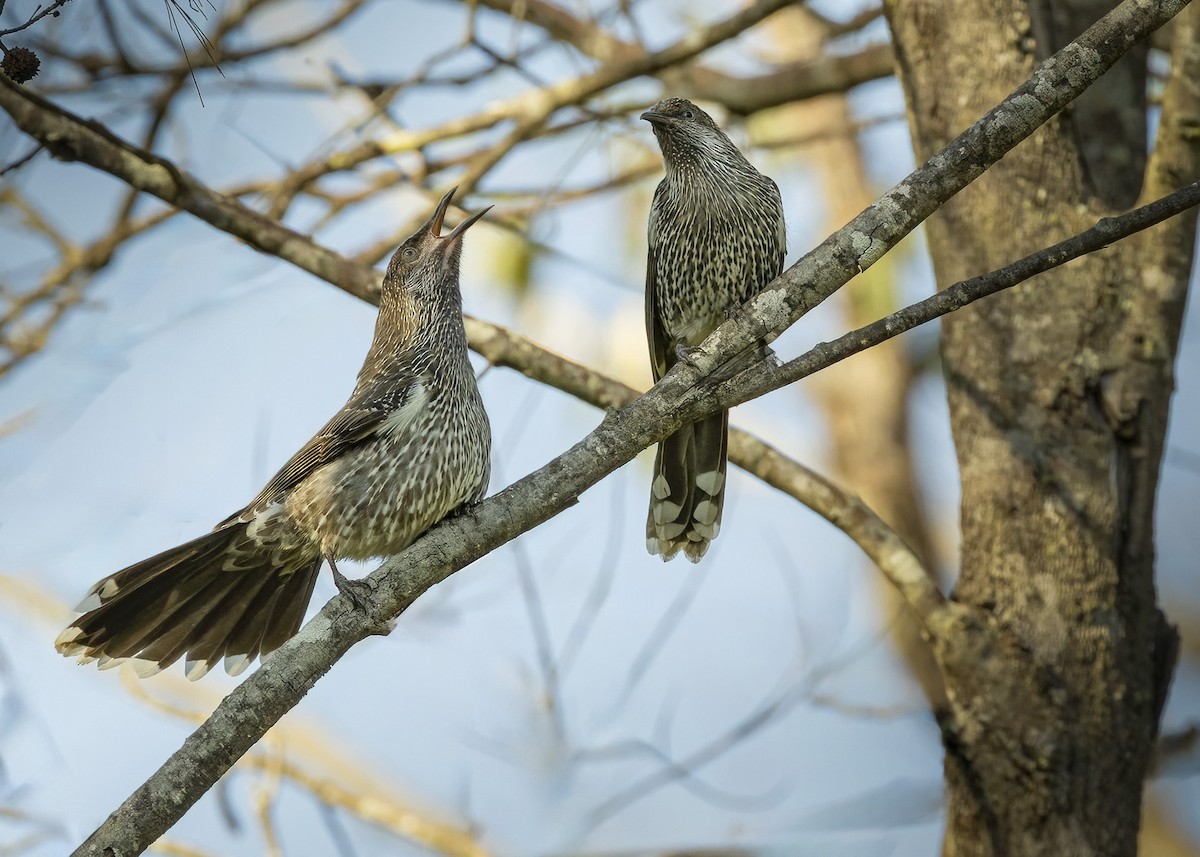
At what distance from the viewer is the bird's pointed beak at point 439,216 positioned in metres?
4.59

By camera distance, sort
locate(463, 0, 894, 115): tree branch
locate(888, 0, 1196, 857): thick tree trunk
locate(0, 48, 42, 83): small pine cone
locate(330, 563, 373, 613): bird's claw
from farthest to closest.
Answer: locate(463, 0, 894, 115): tree branch < locate(888, 0, 1196, 857): thick tree trunk < locate(330, 563, 373, 613): bird's claw < locate(0, 48, 42, 83): small pine cone

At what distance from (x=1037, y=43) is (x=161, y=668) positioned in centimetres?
374

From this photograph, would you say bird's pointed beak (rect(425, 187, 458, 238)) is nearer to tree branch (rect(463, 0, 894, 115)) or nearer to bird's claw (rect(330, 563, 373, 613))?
tree branch (rect(463, 0, 894, 115))

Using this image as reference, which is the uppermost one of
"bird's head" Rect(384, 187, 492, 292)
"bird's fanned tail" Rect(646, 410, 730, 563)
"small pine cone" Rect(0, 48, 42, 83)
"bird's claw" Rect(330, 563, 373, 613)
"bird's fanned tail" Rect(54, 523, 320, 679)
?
"bird's head" Rect(384, 187, 492, 292)

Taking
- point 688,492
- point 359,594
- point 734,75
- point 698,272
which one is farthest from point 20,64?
point 734,75

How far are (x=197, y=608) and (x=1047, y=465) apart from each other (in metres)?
2.86

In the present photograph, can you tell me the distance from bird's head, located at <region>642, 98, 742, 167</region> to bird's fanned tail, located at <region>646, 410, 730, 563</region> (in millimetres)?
1091

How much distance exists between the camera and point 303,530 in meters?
4.04

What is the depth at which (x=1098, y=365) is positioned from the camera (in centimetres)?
400

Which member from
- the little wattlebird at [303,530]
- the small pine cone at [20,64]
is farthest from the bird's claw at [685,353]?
the small pine cone at [20,64]

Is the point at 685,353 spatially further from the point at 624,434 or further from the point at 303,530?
the point at 303,530

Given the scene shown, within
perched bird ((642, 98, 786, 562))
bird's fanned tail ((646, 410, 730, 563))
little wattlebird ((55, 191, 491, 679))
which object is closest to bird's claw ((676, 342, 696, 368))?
perched bird ((642, 98, 786, 562))

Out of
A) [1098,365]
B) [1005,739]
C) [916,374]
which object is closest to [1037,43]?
[1098,365]

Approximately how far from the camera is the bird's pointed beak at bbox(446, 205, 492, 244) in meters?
4.49
